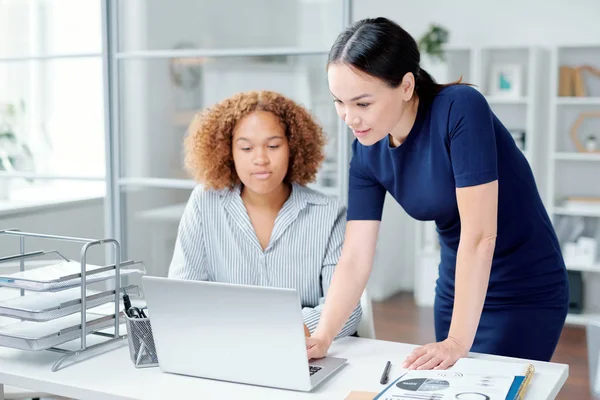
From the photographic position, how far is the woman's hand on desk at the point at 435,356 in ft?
4.56

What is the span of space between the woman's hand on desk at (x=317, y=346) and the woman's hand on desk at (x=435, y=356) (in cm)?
18

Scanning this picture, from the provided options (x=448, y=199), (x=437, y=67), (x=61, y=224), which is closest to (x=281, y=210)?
(x=448, y=199)

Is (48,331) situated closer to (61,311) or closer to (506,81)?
(61,311)

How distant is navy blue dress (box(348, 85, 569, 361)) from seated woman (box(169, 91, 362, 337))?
27cm

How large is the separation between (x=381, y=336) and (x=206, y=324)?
3.31 meters

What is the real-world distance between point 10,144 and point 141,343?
5.91 feet

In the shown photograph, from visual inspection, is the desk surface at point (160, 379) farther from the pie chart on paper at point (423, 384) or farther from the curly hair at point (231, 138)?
the curly hair at point (231, 138)

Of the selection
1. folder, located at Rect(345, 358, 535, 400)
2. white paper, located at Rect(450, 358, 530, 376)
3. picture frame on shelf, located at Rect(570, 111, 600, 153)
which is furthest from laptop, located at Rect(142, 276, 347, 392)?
picture frame on shelf, located at Rect(570, 111, 600, 153)

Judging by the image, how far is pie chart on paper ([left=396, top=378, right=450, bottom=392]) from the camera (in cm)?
123

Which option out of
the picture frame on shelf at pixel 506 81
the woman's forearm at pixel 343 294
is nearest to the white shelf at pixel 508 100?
the picture frame on shelf at pixel 506 81

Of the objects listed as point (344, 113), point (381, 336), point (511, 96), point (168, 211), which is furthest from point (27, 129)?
point (511, 96)

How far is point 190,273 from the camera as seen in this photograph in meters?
1.93

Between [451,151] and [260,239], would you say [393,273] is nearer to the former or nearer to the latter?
[260,239]

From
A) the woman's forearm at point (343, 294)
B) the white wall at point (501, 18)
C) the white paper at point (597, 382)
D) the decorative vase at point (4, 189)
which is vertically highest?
the white wall at point (501, 18)
